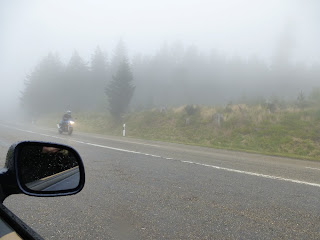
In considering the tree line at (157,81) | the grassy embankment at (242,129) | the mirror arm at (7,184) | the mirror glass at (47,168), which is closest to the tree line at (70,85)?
the tree line at (157,81)

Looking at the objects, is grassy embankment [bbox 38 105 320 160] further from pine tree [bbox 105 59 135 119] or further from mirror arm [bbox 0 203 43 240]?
mirror arm [bbox 0 203 43 240]

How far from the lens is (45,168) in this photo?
4.79ft

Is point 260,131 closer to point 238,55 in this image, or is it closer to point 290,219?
point 290,219

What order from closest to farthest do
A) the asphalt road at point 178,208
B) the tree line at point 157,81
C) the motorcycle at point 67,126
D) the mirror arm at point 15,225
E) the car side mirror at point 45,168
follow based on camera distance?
1. the mirror arm at point 15,225
2. the car side mirror at point 45,168
3. the asphalt road at point 178,208
4. the motorcycle at point 67,126
5. the tree line at point 157,81

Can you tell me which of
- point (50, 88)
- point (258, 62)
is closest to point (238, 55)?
point (258, 62)

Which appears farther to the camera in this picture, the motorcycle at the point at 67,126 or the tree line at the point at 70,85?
the tree line at the point at 70,85

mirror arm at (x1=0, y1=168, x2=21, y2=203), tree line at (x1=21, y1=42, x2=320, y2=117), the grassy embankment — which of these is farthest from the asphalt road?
tree line at (x1=21, y1=42, x2=320, y2=117)

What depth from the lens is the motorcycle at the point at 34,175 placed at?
110 centimetres

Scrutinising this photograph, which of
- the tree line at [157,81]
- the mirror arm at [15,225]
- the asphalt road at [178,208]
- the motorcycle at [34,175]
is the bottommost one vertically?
the asphalt road at [178,208]

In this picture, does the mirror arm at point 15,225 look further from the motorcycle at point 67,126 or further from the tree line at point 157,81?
the tree line at point 157,81

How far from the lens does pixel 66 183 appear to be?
160cm

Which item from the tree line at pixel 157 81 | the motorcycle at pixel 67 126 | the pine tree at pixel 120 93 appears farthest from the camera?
the tree line at pixel 157 81

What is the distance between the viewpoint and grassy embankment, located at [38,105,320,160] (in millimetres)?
13422

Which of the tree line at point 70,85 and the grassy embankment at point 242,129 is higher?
the tree line at point 70,85
